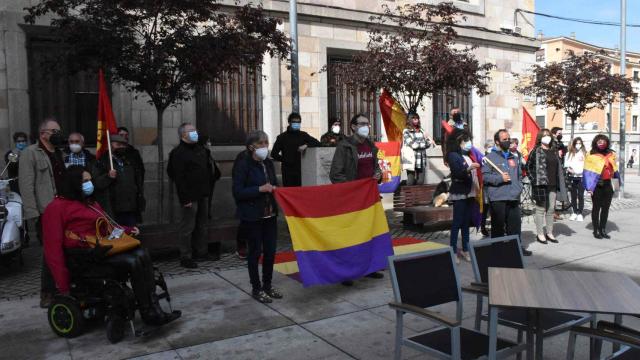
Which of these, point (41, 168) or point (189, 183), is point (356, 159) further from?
point (41, 168)

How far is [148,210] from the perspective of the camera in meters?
10.8

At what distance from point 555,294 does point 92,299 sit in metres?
3.59

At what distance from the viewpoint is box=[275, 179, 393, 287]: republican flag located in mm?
5512

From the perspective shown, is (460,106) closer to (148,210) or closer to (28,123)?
(148,210)

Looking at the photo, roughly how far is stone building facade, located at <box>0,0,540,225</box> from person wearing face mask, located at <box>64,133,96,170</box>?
2942 millimetres

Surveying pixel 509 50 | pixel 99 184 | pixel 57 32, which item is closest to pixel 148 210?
pixel 57 32

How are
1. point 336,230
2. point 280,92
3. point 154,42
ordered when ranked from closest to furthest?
1. point 336,230
2. point 154,42
3. point 280,92

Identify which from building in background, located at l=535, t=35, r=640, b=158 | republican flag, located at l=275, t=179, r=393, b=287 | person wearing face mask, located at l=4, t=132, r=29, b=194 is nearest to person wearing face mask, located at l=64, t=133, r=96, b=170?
republican flag, located at l=275, t=179, r=393, b=287

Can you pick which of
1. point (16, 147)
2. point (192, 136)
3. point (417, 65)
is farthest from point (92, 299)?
point (417, 65)

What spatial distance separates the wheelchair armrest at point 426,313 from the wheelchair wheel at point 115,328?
7.88 feet

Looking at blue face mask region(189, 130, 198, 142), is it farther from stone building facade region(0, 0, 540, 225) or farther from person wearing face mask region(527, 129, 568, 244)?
person wearing face mask region(527, 129, 568, 244)

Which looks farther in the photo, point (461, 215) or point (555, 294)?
point (461, 215)

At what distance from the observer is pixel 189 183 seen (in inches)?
275

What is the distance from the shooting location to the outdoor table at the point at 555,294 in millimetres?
2734
